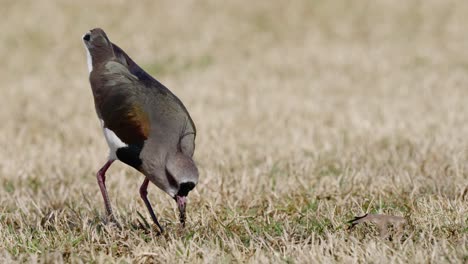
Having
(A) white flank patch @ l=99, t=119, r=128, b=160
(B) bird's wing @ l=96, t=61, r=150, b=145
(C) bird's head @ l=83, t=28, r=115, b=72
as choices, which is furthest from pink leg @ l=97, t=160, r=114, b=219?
(C) bird's head @ l=83, t=28, r=115, b=72

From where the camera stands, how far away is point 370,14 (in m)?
18.7

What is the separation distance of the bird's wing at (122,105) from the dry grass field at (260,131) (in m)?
0.51

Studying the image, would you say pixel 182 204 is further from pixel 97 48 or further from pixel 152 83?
pixel 97 48

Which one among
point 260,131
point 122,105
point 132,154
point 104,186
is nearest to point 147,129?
point 132,154

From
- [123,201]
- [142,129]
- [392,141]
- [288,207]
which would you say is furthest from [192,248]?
[392,141]

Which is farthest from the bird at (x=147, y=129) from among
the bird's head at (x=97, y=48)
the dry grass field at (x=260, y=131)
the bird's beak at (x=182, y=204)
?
the dry grass field at (x=260, y=131)

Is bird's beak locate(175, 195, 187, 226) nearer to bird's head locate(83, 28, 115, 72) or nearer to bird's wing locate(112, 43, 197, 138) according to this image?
bird's wing locate(112, 43, 197, 138)

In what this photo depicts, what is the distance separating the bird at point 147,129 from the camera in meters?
3.98

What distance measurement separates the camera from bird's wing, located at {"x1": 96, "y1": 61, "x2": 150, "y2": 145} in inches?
163

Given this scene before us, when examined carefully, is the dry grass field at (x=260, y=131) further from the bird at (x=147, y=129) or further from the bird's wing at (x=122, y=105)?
the bird's wing at (x=122, y=105)

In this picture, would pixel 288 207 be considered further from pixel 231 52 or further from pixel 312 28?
pixel 312 28

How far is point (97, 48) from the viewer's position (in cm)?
484

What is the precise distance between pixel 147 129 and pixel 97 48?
94 cm

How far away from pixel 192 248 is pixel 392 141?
421cm
